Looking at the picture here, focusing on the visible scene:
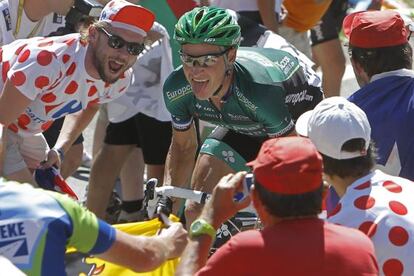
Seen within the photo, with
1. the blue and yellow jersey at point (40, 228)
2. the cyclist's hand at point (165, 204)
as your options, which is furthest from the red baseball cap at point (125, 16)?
the blue and yellow jersey at point (40, 228)

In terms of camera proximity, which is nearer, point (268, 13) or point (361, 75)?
point (361, 75)

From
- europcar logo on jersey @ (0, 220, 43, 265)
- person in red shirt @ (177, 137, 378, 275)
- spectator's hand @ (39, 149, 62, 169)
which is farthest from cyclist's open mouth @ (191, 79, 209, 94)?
europcar logo on jersey @ (0, 220, 43, 265)

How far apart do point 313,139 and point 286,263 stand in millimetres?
843

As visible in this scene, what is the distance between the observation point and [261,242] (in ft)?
12.1

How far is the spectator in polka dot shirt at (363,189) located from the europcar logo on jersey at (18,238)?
1.14m

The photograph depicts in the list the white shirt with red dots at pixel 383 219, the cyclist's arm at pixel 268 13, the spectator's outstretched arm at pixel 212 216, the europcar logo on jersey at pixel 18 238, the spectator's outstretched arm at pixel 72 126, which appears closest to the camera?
the europcar logo on jersey at pixel 18 238

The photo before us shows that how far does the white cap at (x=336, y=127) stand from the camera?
14.1 feet

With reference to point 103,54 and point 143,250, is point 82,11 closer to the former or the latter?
point 103,54

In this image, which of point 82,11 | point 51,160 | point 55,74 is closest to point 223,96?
point 55,74

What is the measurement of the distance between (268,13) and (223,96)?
203cm

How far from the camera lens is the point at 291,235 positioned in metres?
3.70

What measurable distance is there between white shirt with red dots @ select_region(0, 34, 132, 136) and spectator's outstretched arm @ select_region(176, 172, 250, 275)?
5.83 ft

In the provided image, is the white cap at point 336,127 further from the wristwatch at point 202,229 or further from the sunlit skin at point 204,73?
the sunlit skin at point 204,73

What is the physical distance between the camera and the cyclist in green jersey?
5.59 m
